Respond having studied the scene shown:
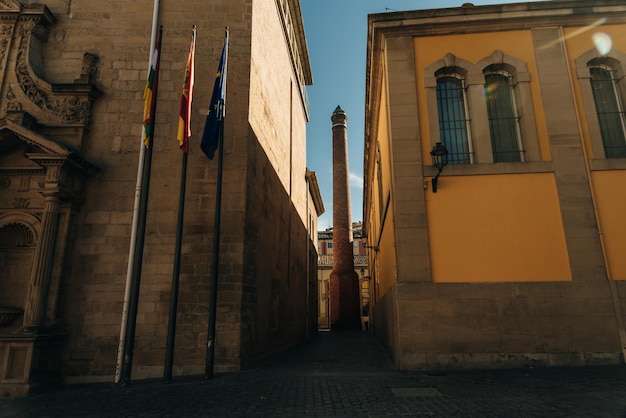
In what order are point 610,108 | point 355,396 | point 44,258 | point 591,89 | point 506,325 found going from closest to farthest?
point 355,396
point 506,325
point 44,258
point 591,89
point 610,108

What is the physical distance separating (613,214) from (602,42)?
4.75 meters

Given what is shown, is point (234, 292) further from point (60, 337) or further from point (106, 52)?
point (106, 52)

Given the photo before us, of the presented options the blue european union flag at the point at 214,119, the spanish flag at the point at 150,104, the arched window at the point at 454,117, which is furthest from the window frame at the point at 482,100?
the spanish flag at the point at 150,104

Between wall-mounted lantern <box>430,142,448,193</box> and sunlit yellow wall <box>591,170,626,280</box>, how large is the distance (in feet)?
12.2

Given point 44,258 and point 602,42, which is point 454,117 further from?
point 44,258

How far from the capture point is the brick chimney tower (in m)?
29.5

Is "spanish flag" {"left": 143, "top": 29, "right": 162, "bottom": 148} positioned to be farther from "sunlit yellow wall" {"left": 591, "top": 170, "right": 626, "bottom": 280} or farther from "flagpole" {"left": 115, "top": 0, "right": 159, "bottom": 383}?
"sunlit yellow wall" {"left": 591, "top": 170, "right": 626, "bottom": 280}

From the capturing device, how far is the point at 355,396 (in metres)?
6.26

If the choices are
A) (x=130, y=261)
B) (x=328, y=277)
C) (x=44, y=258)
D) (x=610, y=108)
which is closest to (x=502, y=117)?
(x=610, y=108)

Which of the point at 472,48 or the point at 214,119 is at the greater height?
the point at 472,48

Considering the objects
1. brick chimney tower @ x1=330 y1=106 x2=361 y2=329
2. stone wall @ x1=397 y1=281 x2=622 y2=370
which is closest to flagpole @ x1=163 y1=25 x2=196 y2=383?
stone wall @ x1=397 y1=281 x2=622 y2=370

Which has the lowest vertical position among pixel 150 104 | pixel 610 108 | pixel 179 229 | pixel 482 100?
pixel 179 229

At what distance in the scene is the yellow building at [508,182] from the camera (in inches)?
330

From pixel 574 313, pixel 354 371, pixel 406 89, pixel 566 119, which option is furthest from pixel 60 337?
pixel 566 119
